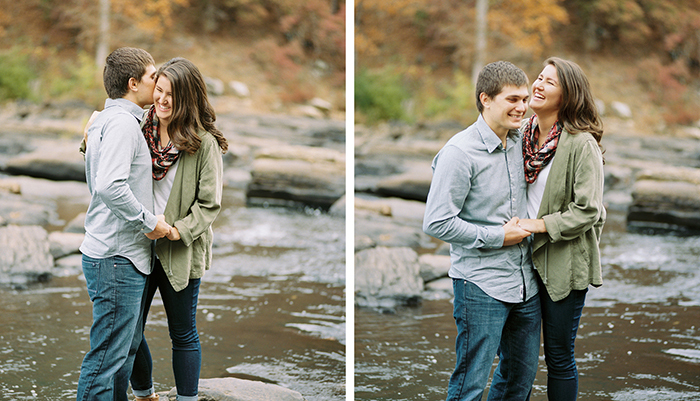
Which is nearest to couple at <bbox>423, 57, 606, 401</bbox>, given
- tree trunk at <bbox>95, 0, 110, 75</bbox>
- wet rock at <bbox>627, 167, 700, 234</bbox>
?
wet rock at <bbox>627, 167, 700, 234</bbox>

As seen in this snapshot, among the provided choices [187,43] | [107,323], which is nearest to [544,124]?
[107,323]

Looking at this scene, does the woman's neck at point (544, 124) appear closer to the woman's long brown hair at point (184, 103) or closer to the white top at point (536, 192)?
the white top at point (536, 192)

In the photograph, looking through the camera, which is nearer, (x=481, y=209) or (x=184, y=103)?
(x=481, y=209)

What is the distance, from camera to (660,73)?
16.4 metres

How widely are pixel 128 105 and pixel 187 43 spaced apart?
1758cm

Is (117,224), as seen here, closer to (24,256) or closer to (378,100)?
(24,256)

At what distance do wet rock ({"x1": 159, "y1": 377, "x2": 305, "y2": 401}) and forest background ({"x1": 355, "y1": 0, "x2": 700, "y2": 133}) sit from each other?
41.7 ft

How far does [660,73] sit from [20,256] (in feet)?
51.2

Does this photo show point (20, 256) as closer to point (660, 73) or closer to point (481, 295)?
point (481, 295)

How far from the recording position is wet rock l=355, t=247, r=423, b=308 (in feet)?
15.6

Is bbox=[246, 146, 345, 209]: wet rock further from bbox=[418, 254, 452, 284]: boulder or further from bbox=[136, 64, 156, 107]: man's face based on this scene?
bbox=[136, 64, 156, 107]: man's face

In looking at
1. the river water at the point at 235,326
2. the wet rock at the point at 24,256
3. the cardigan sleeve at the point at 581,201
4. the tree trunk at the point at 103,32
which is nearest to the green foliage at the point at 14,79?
the tree trunk at the point at 103,32

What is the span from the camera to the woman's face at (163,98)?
2.25 metres

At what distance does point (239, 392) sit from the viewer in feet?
9.48
